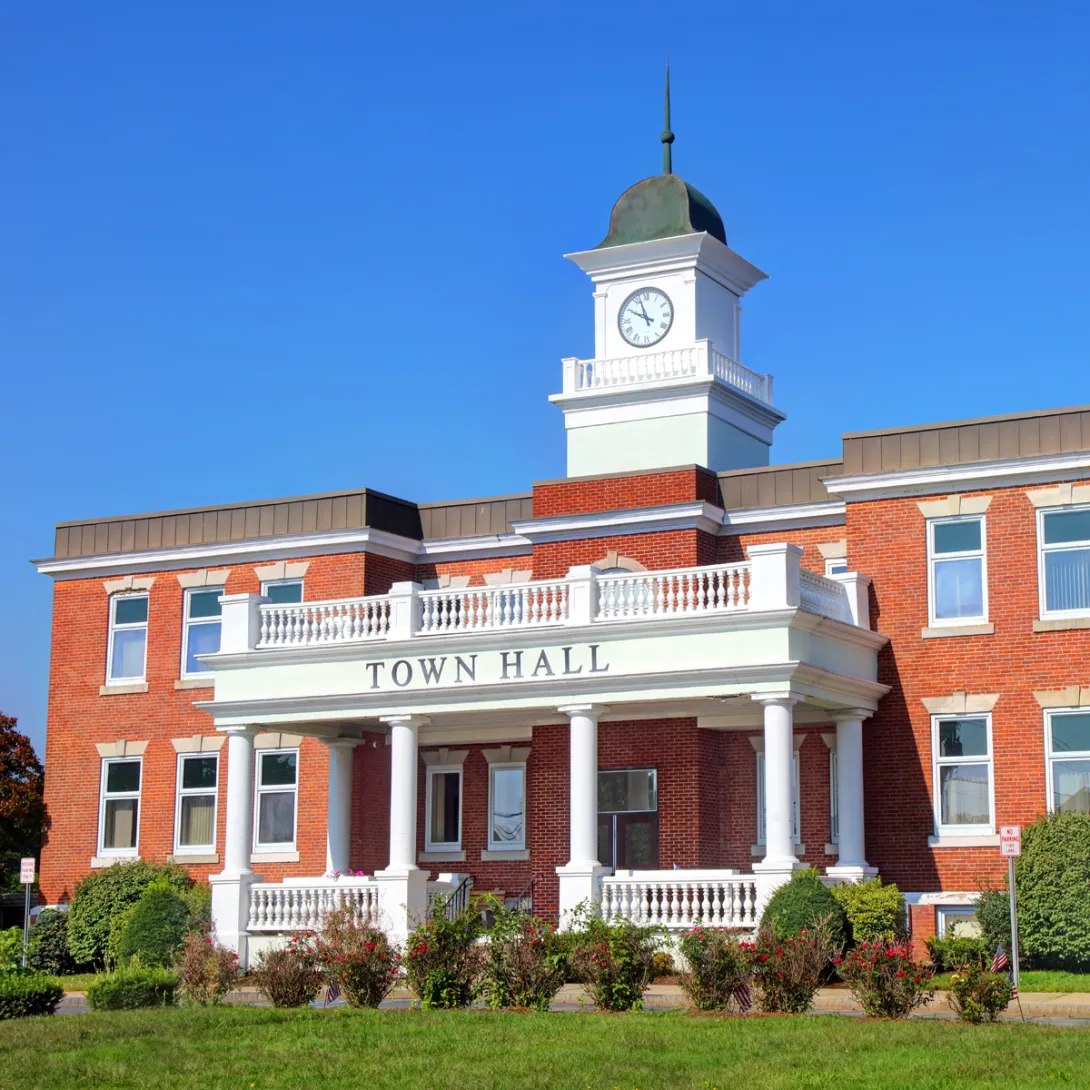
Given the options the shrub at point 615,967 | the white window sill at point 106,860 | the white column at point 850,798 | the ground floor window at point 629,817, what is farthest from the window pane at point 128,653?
the shrub at point 615,967

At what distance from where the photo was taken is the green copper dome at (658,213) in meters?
40.8

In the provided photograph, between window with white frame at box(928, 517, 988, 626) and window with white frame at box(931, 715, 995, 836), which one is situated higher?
window with white frame at box(928, 517, 988, 626)

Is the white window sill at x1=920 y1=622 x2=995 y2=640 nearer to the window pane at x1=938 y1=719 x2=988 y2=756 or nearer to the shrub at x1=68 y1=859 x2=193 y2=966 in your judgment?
the window pane at x1=938 y1=719 x2=988 y2=756

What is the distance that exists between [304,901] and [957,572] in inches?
506

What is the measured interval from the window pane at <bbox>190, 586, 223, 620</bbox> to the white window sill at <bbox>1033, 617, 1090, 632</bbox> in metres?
17.6

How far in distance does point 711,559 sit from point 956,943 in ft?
33.5

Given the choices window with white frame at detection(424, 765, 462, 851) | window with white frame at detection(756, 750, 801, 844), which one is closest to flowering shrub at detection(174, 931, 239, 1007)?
window with white frame at detection(756, 750, 801, 844)

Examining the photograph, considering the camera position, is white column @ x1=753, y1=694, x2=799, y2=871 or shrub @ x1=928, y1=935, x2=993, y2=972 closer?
shrub @ x1=928, y1=935, x2=993, y2=972

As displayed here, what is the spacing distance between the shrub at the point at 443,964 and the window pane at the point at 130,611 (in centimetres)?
1797

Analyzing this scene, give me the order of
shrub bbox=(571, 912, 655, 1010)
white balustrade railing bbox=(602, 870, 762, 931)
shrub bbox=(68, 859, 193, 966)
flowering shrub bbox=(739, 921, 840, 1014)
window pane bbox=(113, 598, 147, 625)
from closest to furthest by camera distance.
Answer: flowering shrub bbox=(739, 921, 840, 1014)
shrub bbox=(571, 912, 655, 1010)
white balustrade railing bbox=(602, 870, 762, 931)
shrub bbox=(68, 859, 193, 966)
window pane bbox=(113, 598, 147, 625)

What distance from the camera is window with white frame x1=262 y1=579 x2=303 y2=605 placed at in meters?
37.5

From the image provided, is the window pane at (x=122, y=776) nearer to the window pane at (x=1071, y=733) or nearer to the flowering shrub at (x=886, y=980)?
the window pane at (x=1071, y=733)

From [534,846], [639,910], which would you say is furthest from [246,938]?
[639,910]

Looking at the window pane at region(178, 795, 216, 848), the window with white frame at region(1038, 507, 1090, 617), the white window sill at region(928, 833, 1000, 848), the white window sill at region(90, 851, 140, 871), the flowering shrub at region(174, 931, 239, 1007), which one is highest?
the window with white frame at region(1038, 507, 1090, 617)
